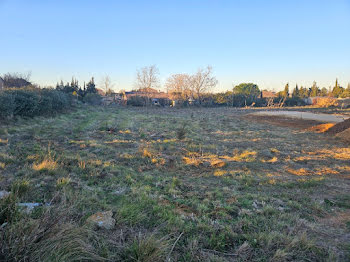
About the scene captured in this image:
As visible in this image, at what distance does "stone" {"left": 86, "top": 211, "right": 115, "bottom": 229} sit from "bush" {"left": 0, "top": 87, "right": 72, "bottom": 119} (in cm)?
1280

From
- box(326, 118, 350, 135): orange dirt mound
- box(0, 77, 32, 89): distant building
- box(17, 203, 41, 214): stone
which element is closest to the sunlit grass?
box(17, 203, 41, 214): stone

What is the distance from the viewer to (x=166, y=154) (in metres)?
7.05

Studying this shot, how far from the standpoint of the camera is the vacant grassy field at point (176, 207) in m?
1.92

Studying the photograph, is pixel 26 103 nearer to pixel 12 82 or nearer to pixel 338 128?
pixel 12 82

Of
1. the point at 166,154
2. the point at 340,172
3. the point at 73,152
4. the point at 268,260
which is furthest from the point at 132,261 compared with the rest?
the point at 340,172

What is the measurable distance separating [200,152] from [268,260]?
215 inches

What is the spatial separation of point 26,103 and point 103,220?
15.1 metres

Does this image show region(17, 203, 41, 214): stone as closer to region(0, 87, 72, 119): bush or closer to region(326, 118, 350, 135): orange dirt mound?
region(0, 87, 72, 119): bush

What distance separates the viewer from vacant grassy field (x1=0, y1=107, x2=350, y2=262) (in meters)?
1.92

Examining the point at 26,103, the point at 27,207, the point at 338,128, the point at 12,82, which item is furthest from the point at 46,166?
the point at 12,82

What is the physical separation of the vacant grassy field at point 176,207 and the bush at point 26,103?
6.43 meters

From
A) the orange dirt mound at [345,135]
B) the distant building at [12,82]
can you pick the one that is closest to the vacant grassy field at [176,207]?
the orange dirt mound at [345,135]

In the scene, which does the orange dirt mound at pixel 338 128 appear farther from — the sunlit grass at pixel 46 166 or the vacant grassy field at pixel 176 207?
the sunlit grass at pixel 46 166

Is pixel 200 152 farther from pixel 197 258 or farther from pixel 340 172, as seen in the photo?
pixel 197 258
